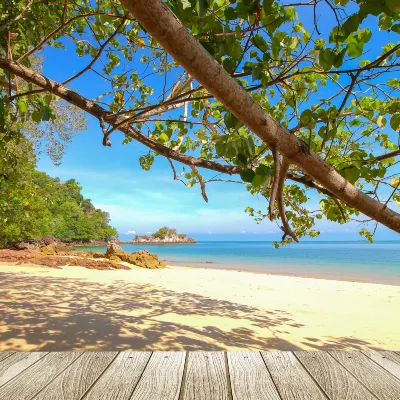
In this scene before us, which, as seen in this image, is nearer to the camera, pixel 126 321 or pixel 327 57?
pixel 327 57

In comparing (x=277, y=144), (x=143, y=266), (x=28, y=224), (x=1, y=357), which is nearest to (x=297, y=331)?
(x=1, y=357)

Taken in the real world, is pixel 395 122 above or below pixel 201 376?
above

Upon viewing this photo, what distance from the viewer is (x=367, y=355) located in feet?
6.23

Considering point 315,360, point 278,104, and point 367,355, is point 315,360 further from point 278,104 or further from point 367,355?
point 278,104

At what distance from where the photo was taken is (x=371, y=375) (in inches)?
64.6

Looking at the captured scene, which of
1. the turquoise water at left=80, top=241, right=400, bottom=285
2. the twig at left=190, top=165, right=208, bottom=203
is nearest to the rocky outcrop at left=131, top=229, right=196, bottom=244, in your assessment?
the turquoise water at left=80, top=241, right=400, bottom=285

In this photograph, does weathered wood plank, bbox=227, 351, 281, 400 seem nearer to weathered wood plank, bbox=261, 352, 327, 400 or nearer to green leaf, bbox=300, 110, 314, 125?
weathered wood plank, bbox=261, 352, 327, 400

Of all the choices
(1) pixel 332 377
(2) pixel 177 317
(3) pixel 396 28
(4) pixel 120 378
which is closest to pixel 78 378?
(4) pixel 120 378

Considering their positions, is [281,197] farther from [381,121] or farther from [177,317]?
[177,317]

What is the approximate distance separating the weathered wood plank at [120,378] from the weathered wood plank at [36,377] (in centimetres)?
22

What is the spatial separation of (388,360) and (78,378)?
59.6 inches

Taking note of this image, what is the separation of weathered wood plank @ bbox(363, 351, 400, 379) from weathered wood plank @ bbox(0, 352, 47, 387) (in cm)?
170

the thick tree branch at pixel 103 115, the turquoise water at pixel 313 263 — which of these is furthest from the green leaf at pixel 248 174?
the turquoise water at pixel 313 263

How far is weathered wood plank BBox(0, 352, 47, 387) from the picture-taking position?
1.56 metres
